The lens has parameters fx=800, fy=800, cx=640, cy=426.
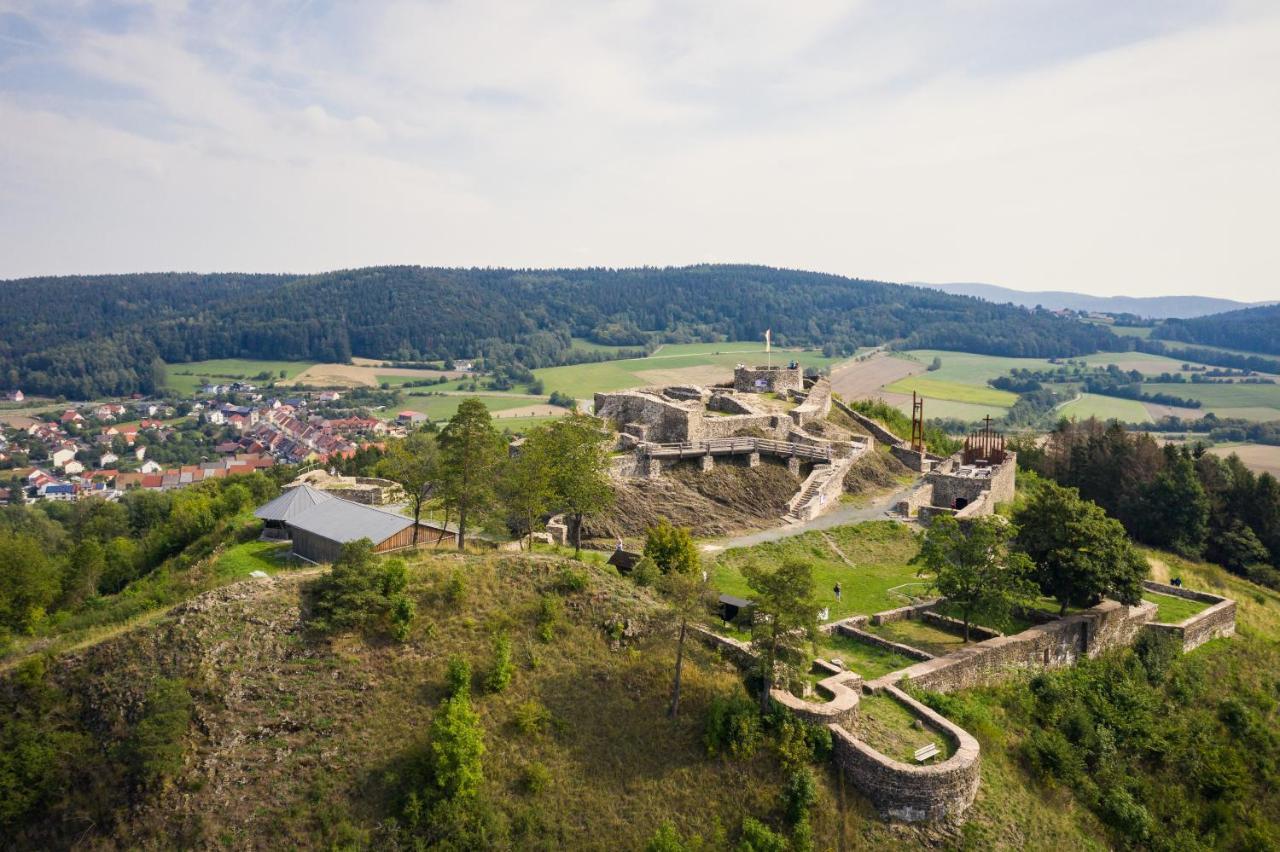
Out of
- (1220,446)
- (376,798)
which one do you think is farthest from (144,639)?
(1220,446)

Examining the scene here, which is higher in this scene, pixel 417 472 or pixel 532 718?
pixel 417 472

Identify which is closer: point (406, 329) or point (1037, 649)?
point (1037, 649)

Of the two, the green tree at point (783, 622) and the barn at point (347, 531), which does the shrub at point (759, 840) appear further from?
the barn at point (347, 531)

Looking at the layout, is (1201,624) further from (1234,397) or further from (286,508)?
(1234,397)

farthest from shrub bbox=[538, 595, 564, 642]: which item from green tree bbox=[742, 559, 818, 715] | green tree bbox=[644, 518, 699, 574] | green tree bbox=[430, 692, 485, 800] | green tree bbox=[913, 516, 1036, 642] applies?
green tree bbox=[913, 516, 1036, 642]

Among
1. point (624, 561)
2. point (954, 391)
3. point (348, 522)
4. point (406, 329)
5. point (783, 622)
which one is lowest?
point (954, 391)

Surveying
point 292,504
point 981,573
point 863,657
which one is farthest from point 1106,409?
point 292,504

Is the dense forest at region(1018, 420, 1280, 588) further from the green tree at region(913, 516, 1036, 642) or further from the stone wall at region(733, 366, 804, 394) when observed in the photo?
the green tree at region(913, 516, 1036, 642)
